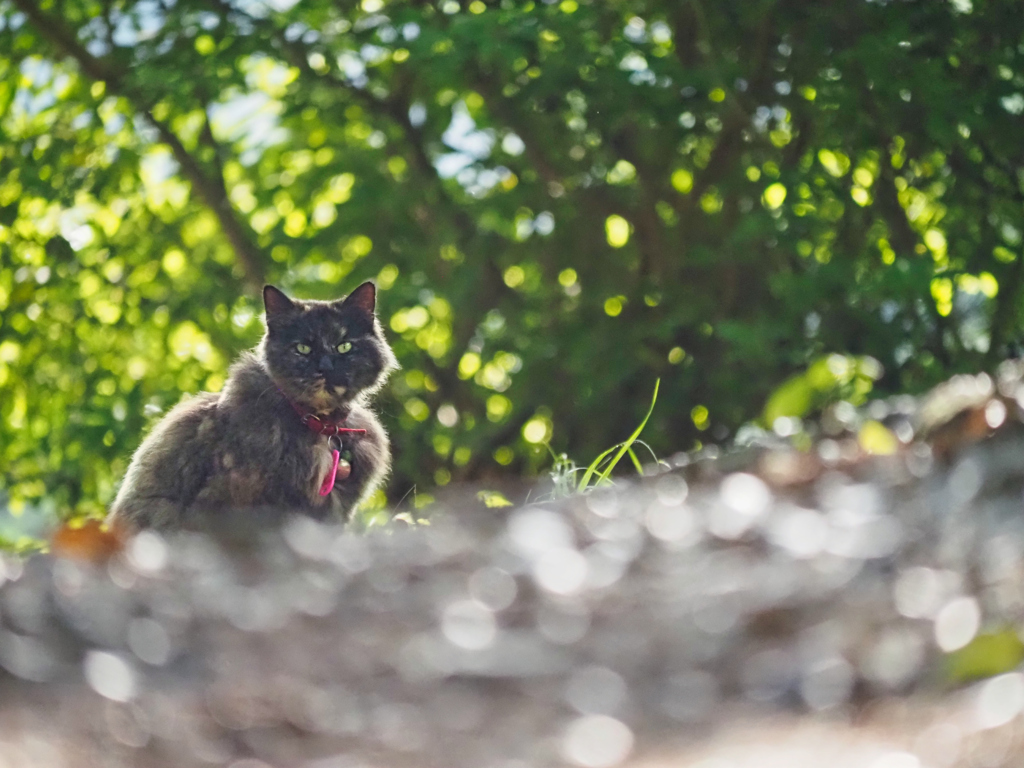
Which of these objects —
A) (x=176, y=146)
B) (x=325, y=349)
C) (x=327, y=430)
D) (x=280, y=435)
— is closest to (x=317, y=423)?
(x=327, y=430)

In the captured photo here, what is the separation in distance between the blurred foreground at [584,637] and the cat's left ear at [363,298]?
1.84m

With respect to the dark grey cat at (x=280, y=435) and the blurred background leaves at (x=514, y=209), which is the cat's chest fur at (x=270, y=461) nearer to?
the dark grey cat at (x=280, y=435)

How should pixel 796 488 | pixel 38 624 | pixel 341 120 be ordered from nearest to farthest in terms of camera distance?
pixel 38 624 < pixel 796 488 < pixel 341 120

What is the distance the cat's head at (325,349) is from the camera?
3.71m

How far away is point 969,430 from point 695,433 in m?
3.87

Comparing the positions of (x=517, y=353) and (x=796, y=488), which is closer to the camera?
(x=796, y=488)

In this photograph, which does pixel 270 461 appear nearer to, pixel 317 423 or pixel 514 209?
pixel 317 423

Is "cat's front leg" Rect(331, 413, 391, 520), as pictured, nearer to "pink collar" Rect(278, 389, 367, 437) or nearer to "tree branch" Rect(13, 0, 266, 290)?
"pink collar" Rect(278, 389, 367, 437)

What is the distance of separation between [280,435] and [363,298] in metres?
0.75

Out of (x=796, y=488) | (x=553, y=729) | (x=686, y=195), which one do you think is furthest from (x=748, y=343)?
(x=553, y=729)

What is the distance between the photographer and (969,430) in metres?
2.18

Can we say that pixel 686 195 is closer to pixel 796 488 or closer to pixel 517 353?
pixel 517 353

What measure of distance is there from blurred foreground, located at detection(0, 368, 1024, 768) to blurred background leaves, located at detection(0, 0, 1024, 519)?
2703 mm

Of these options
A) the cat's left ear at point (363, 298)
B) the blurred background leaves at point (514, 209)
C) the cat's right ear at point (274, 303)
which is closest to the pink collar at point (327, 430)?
the cat's right ear at point (274, 303)
